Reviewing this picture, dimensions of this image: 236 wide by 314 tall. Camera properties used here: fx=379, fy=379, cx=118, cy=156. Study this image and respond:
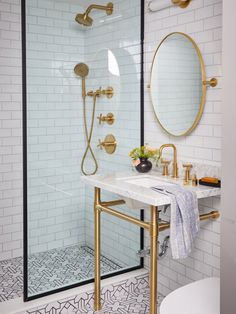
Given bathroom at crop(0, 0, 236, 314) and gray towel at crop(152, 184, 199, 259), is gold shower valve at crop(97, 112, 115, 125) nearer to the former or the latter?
bathroom at crop(0, 0, 236, 314)

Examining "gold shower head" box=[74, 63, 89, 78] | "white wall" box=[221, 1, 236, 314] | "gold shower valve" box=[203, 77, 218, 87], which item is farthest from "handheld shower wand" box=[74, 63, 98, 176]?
"white wall" box=[221, 1, 236, 314]

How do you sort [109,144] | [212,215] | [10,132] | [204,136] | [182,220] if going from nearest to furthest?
1. [182,220]
2. [212,215]
3. [204,136]
4. [109,144]
5. [10,132]

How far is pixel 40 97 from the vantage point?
2.68 m

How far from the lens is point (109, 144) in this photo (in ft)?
10.0

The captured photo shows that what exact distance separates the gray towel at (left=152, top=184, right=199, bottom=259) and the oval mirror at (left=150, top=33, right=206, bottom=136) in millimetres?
663

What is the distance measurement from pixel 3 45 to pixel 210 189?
2404 mm

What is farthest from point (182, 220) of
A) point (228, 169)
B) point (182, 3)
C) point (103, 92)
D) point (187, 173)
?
point (182, 3)

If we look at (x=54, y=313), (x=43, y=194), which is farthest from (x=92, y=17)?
(x=54, y=313)

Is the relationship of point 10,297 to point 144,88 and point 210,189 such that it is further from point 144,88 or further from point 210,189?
point 144,88

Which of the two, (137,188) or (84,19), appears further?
(84,19)

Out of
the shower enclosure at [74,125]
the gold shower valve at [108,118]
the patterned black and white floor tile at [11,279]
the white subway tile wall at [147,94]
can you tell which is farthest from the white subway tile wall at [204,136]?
the patterned black and white floor tile at [11,279]

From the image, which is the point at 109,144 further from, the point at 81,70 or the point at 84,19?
the point at 84,19

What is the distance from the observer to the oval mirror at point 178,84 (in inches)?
102

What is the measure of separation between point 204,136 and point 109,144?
81cm
